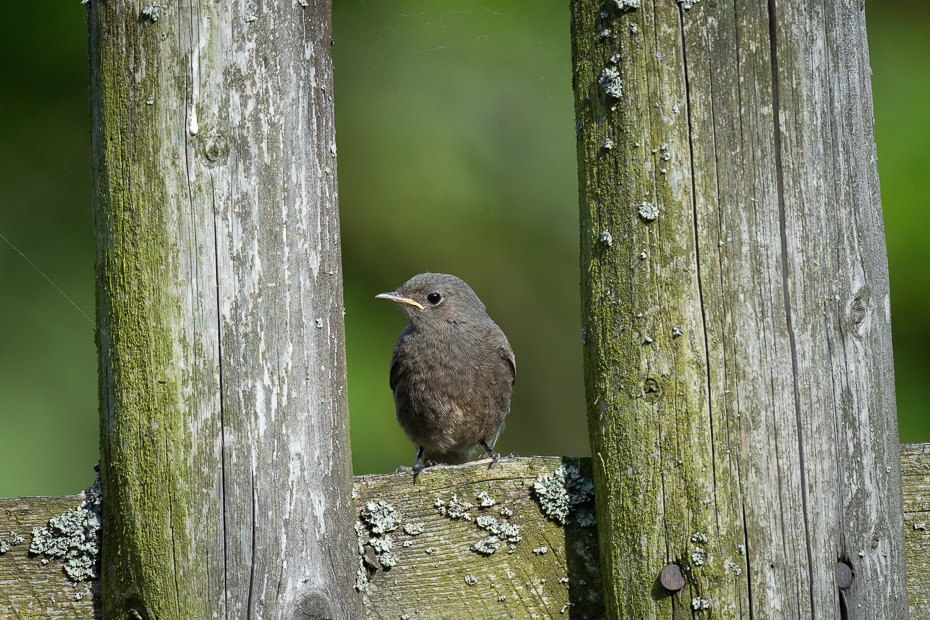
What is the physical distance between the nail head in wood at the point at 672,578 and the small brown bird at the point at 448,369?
208cm

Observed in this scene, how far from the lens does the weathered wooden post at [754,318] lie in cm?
171

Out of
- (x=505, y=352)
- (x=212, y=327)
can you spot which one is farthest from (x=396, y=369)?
(x=212, y=327)

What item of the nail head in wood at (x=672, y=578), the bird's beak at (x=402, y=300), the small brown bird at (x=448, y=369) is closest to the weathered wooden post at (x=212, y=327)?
the nail head in wood at (x=672, y=578)

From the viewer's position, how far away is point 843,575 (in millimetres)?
1716

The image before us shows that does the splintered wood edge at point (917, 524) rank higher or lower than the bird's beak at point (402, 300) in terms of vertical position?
lower

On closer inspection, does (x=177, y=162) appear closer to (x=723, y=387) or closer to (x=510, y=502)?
(x=510, y=502)

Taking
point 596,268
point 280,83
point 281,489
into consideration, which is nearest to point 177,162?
point 280,83

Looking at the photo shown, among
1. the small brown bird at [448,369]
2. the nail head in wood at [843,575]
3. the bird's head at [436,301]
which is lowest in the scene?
the nail head in wood at [843,575]

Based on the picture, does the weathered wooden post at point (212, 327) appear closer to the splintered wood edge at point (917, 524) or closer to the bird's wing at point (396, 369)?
the splintered wood edge at point (917, 524)

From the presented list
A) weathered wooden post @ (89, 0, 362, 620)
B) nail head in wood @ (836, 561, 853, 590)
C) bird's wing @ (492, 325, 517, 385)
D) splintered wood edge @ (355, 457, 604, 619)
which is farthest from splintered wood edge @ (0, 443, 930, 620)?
bird's wing @ (492, 325, 517, 385)

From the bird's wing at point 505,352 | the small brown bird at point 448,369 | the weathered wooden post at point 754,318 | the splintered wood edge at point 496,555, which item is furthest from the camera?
the bird's wing at point 505,352

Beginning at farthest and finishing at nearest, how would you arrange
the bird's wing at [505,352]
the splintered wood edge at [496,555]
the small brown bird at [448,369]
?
the bird's wing at [505,352] < the small brown bird at [448,369] < the splintered wood edge at [496,555]

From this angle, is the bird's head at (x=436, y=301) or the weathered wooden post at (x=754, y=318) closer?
the weathered wooden post at (x=754, y=318)

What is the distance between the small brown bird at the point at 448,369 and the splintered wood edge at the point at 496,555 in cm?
185
